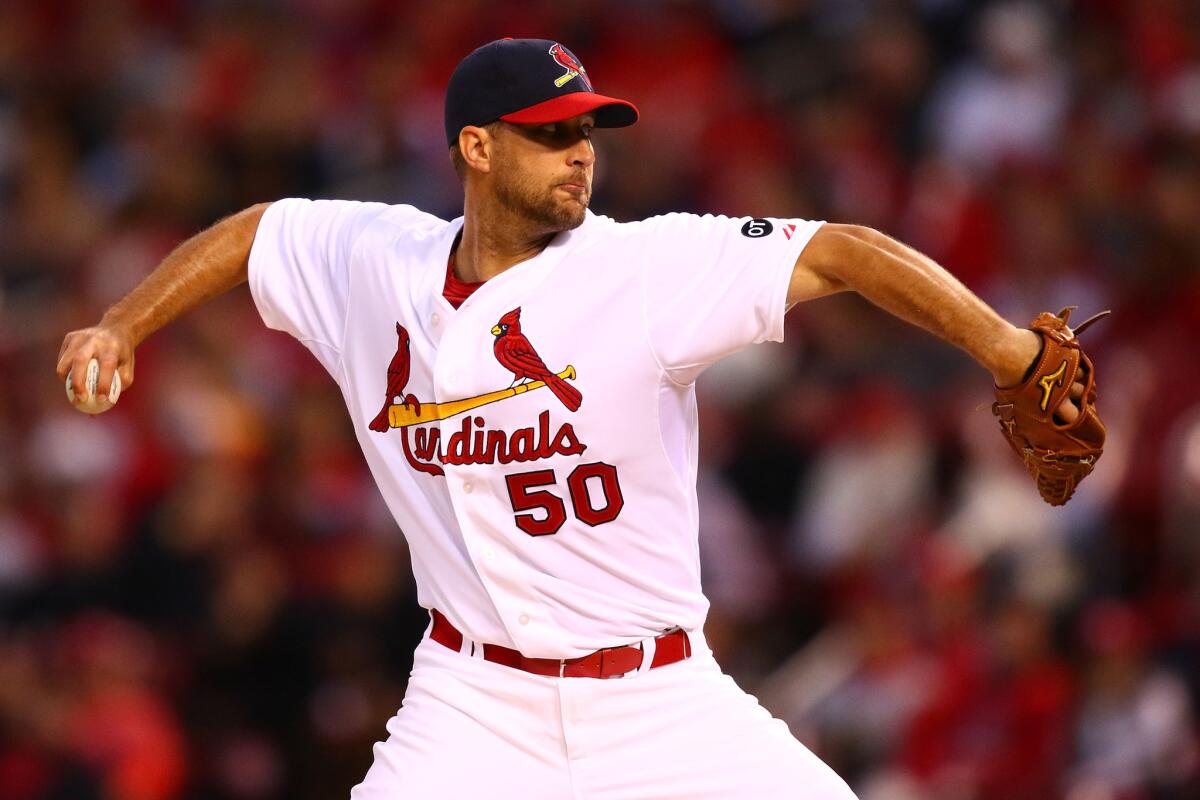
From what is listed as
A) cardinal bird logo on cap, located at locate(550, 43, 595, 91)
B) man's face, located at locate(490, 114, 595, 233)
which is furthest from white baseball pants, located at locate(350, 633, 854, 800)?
cardinal bird logo on cap, located at locate(550, 43, 595, 91)

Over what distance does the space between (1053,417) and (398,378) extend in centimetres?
139

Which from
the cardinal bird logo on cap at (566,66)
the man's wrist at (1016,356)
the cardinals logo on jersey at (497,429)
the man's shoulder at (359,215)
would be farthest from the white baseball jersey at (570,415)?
the man's wrist at (1016,356)

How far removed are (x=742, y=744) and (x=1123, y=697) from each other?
119 inches

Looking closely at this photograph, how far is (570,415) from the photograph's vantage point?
12.0ft

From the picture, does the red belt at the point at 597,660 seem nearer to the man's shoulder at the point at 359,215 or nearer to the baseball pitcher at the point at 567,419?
the baseball pitcher at the point at 567,419

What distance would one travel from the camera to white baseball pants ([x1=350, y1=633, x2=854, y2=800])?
356 centimetres

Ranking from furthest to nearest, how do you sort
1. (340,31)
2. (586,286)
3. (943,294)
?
(340,31)
(586,286)
(943,294)

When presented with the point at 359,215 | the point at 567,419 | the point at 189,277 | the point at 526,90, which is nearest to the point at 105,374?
the point at 189,277

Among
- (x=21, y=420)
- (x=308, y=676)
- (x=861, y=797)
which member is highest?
(x=21, y=420)

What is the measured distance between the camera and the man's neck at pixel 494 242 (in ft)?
12.5

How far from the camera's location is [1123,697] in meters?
6.16

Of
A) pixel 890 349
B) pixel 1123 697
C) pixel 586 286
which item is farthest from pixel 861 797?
pixel 586 286

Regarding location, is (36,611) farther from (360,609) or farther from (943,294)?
(943,294)

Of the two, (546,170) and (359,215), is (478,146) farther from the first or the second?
(359,215)
